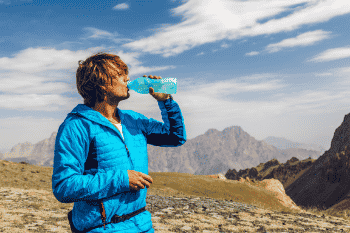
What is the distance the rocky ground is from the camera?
726 centimetres

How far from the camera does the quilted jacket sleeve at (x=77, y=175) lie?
1812 millimetres

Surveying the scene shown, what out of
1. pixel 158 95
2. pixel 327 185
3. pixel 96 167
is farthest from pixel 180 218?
pixel 327 185

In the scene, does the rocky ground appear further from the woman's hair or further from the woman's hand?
the woman's hair

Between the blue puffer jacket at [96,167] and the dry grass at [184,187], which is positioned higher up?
the blue puffer jacket at [96,167]

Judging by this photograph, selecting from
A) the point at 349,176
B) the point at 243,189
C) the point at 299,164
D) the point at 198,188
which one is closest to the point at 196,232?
the point at 198,188

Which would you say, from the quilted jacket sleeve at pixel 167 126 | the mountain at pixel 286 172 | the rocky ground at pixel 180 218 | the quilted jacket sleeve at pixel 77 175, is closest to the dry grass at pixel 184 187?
the rocky ground at pixel 180 218

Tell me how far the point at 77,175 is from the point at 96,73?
2.55 ft

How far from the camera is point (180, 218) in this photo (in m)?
8.29

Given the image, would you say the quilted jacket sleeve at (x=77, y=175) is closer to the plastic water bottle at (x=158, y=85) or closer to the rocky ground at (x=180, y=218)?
the plastic water bottle at (x=158, y=85)

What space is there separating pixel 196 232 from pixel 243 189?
12262 mm

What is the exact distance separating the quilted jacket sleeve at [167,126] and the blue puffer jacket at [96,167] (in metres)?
0.21

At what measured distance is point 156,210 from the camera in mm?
9188

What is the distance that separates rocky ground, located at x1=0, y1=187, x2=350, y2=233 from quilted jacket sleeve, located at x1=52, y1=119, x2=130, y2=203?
18.5ft

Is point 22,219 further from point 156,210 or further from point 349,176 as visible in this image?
point 349,176
